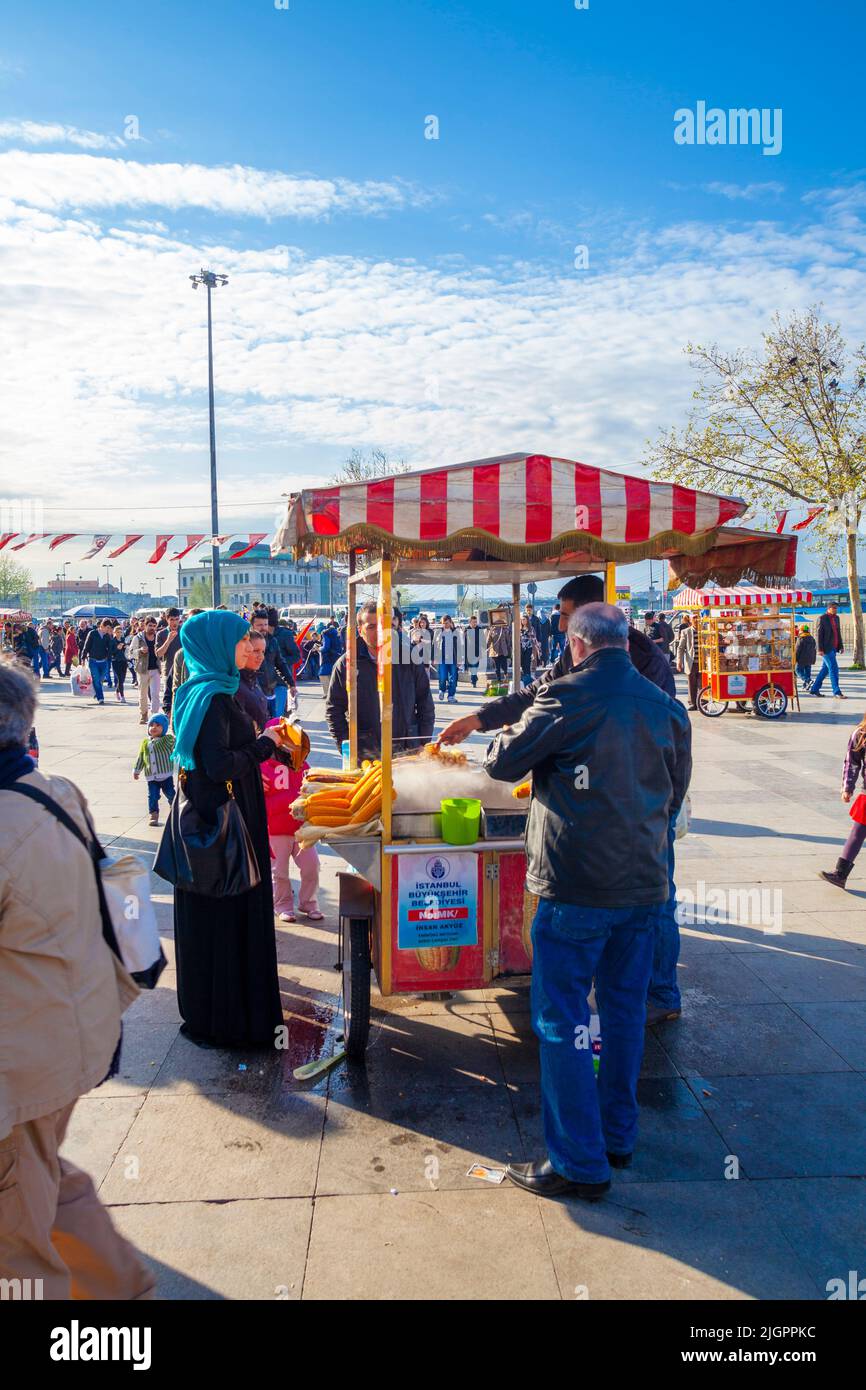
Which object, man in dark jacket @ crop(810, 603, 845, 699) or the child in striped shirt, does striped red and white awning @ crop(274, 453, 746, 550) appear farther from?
man in dark jacket @ crop(810, 603, 845, 699)

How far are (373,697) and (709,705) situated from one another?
41.3 ft

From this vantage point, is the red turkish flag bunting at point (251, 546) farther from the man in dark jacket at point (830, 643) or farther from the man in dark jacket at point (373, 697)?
the man in dark jacket at point (373, 697)

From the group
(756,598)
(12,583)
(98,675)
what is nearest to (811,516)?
(756,598)

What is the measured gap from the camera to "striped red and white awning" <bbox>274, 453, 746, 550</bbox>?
3.76m

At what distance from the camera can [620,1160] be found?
129 inches

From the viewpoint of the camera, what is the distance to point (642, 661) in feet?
15.0

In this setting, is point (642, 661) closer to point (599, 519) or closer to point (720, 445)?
point (599, 519)

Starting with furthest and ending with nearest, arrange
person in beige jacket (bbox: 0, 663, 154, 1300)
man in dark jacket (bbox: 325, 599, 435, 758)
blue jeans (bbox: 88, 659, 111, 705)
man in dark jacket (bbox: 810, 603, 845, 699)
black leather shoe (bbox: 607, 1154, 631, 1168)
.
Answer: blue jeans (bbox: 88, 659, 111, 705) < man in dark jacket (bbox: 810, 603, 845, 699) < man in dark jacket (bbox: 325, 599, 435, 758) < black leather shoe (bbox: 607, 1154, 631, 1168) < person in beige jacket (bbox: 0, 663, 154, 1300)

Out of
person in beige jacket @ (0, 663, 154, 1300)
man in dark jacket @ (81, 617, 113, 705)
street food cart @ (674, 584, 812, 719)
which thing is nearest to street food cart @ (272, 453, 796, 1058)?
person in beige jacket @ (0, 663, 154, 1300)

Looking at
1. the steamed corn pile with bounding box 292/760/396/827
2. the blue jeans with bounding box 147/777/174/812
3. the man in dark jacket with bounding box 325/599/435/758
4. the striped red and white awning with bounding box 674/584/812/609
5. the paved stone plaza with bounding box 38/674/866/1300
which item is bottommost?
the paved stone plaza with bounding box 38/674/866/1300

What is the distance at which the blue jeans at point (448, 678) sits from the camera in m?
19.8

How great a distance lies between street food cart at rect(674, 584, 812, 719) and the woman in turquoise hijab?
13.5 m
